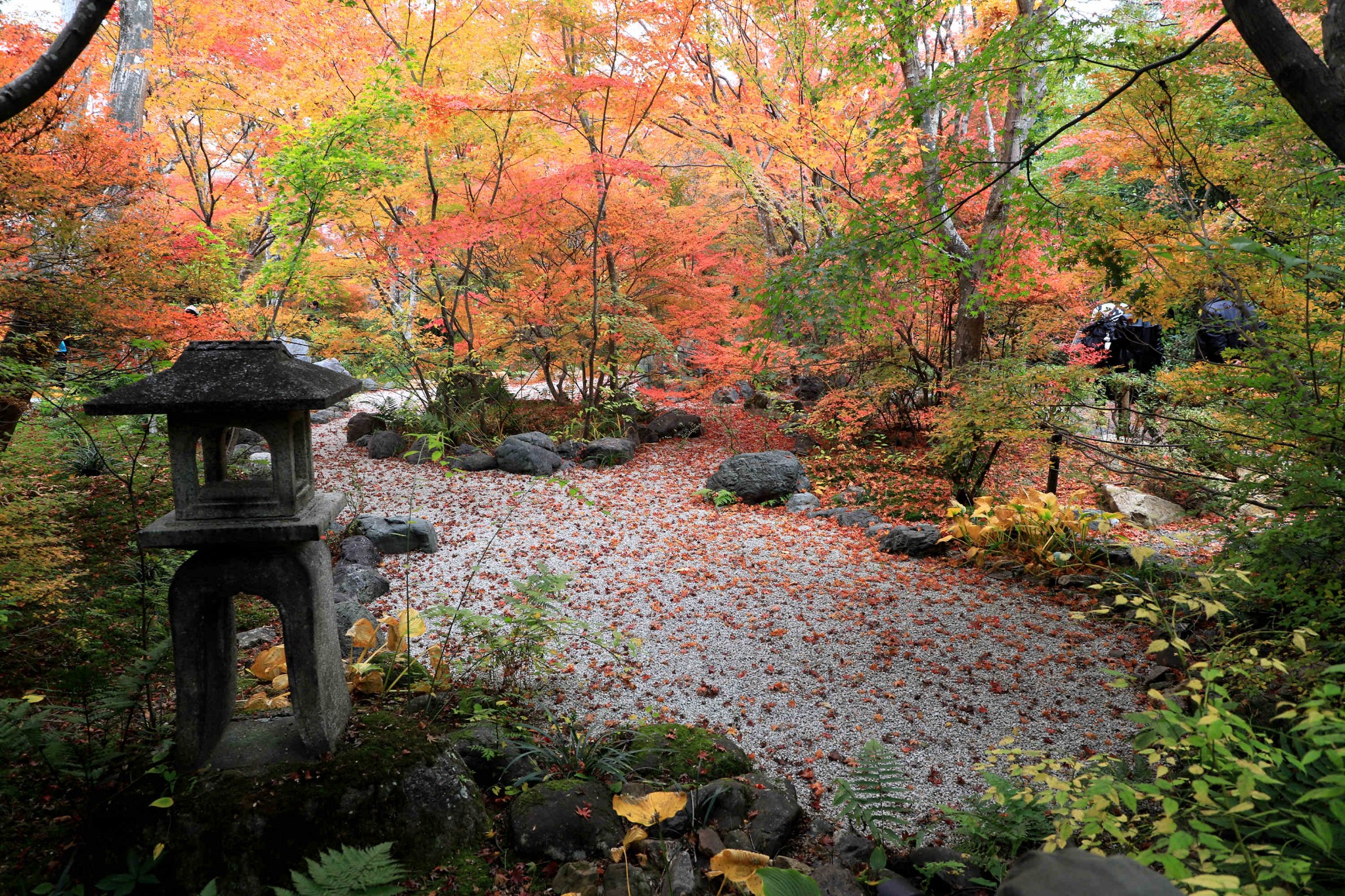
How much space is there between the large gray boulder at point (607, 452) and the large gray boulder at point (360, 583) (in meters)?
4.51

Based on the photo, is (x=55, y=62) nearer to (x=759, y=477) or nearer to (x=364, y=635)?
(x=364, y=635)

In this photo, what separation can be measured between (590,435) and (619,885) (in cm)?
833

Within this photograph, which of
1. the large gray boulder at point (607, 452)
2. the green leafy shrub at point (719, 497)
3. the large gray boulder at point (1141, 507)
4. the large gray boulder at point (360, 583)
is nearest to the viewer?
the large gray boulder at point (360, 583)

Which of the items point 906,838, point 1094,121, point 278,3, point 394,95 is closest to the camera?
point 906,838

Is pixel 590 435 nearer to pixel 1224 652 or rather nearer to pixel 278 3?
pixel 278 3

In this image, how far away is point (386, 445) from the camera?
10.1 meters

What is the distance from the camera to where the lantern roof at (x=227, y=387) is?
7.82ft

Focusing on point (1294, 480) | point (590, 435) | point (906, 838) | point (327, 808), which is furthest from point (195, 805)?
point (590, 435)

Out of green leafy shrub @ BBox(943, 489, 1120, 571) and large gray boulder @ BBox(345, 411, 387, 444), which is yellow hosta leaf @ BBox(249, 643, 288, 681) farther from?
large gray boulder @ BBox(345, 411, 387, 444)

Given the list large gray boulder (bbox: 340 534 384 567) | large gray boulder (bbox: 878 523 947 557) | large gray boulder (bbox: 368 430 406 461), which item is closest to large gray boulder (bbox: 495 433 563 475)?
large gray boulder (bbox: 368 430 406 461)

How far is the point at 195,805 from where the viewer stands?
2510 mm

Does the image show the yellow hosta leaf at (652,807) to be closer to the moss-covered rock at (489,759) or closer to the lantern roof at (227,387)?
the moss-covered rock at (489,759)

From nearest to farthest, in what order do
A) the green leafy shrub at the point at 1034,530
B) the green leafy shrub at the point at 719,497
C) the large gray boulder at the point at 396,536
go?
the green leafy shrub at the point at 1034,530 < the large gray boulder at the point at 396,536 < the green leafy shrub at the point at 719,497

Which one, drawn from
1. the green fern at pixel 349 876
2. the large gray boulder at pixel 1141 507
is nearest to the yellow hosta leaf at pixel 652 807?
the green fern at pixel 349 876
